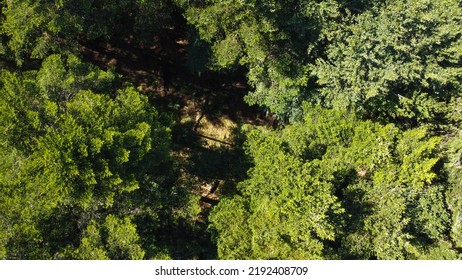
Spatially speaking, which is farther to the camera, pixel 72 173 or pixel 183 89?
pixel 183 89

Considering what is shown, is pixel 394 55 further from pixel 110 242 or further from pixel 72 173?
pixel 110 242

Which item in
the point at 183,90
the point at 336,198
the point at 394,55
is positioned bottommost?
the point at 183,90

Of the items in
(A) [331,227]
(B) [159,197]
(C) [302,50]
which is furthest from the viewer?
(C) [302,50]

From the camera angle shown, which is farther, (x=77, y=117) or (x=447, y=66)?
(x=447, y=66)

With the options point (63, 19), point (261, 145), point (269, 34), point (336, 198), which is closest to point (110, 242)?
point (261, 145)

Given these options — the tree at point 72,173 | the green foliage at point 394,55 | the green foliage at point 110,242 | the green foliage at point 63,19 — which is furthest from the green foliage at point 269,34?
the green foliage at point 110,242

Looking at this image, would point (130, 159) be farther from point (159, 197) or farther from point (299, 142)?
point (299, 142)

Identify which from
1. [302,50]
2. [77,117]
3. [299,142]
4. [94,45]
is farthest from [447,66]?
[94,45]

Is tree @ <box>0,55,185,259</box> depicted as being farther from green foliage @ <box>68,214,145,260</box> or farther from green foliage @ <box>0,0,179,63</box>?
green foliage @ <box>0,0,179,63</box>
